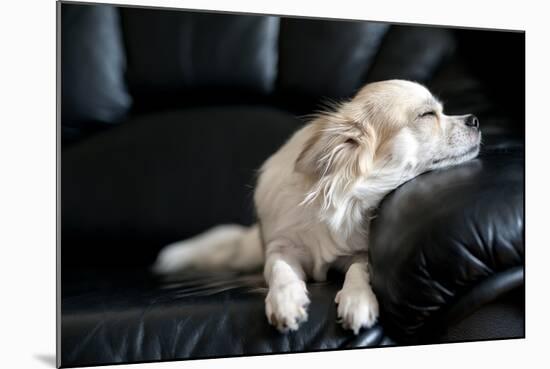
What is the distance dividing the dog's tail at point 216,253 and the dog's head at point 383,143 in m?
0.45

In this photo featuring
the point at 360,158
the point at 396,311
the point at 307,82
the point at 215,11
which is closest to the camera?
the point at 396,311

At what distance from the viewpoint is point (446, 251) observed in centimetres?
129

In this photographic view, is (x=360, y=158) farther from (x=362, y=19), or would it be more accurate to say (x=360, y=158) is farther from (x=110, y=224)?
(x=110, y=224)

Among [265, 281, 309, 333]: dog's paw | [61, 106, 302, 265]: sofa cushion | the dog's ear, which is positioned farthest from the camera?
[61, 106, 302, 265]: sofa cushion

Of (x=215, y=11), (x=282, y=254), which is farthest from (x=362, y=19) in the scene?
(x=282, y=254)

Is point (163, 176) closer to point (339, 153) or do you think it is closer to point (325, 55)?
point (325, 55)

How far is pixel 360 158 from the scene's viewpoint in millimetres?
1522

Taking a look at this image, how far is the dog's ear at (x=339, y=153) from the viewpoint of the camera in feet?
4.95

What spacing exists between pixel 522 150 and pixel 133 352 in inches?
46.3

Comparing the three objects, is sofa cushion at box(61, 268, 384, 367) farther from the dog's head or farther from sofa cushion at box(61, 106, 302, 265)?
sofa cushion at box(61, 106, 302, 265)

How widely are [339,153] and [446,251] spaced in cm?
37

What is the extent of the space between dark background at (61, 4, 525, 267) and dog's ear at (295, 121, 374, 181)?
1.14 ft

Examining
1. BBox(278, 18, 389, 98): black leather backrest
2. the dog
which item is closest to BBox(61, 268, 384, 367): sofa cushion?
the dog

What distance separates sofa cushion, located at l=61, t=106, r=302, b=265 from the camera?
188cm
